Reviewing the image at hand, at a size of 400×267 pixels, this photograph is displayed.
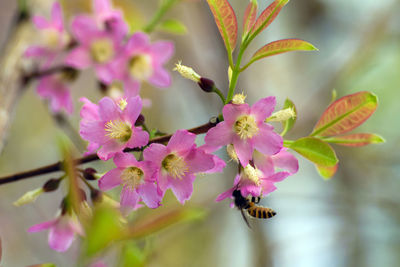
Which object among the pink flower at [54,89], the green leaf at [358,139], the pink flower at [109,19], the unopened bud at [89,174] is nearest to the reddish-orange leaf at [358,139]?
the green leaf at [358,139]

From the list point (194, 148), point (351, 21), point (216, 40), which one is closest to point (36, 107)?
point (216, 40)

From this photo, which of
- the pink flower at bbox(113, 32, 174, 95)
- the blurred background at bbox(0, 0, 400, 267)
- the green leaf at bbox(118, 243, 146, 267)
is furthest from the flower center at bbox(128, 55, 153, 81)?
the blurred background at bbox(0, 0, 400, 267)

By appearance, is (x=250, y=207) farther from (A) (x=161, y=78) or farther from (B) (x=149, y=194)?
(A) (x=161, y=78)

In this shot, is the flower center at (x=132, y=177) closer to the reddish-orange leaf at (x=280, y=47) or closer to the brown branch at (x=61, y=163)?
the brown branch at (x=61, y=163)

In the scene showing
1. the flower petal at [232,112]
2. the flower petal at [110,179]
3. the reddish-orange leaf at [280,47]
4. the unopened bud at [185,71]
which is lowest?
the flower petal at [110,179]

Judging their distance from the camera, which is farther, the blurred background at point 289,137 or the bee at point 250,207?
the blurred background at point 289,137

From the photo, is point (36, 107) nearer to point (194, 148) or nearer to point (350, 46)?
point (350, 46)

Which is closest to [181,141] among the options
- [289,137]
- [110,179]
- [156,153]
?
[156,153]
